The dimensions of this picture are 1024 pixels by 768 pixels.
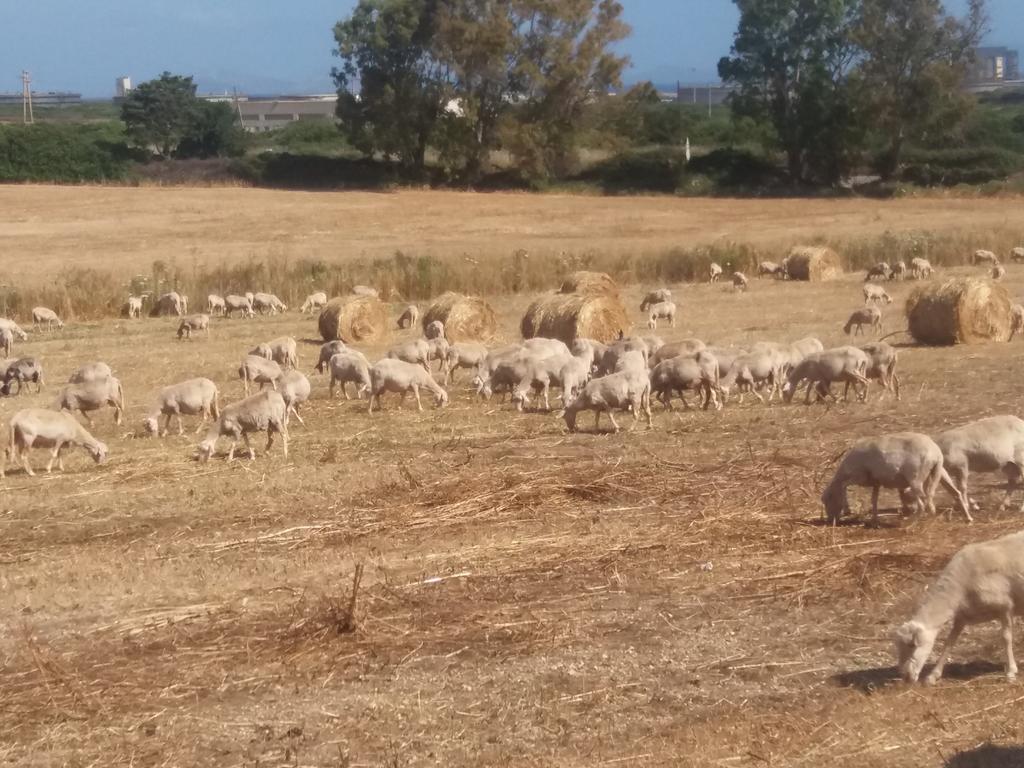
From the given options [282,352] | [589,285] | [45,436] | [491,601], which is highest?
[589,285]

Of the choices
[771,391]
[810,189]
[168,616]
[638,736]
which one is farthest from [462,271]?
[810,189]

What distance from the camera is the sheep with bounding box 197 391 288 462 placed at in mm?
17703

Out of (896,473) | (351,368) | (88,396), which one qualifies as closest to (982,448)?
(896,473)

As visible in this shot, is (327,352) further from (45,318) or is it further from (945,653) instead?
(945,653)

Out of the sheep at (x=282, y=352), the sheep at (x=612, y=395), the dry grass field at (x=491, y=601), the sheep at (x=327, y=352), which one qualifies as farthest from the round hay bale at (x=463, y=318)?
the sheep at (x=612, y=395)

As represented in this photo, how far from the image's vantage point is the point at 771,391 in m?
21.4

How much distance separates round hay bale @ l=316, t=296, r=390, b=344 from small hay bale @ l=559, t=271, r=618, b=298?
13.5ft

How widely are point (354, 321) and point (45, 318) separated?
902 cm

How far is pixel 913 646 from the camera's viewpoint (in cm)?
909

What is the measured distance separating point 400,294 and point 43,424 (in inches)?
821

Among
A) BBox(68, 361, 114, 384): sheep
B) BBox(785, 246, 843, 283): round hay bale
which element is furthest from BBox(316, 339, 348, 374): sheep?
BBox(785, 246, 843, 283): round hay bale

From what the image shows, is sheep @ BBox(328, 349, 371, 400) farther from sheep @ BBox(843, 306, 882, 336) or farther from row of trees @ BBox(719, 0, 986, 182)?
row of trees @ BBox(719, 0, 986, 182)

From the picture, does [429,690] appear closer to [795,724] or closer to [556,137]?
[795,724]

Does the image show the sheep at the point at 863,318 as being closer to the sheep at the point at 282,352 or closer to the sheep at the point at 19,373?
the sheep at the point at 282,352
